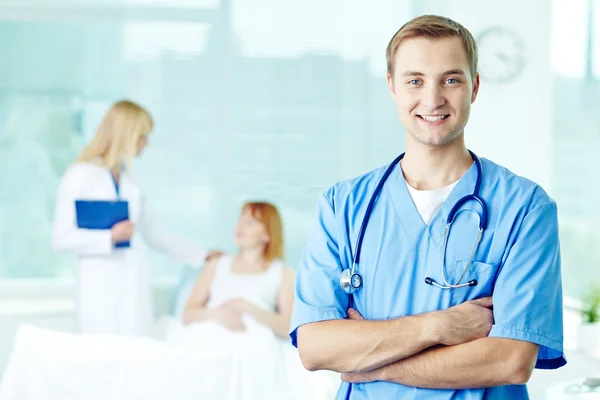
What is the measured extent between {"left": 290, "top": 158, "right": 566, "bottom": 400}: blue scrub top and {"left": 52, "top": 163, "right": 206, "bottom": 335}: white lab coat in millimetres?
1818

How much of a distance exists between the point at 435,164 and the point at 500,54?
2.53 meters

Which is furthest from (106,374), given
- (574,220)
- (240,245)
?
(574,220)

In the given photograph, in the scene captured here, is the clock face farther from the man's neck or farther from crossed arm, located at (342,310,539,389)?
crossed arm, located at (342,310,539,389)

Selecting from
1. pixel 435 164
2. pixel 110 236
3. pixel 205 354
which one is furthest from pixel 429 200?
pixel 110 236

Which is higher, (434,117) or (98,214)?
(434,117)

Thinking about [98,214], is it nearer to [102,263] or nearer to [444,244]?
[102,263]

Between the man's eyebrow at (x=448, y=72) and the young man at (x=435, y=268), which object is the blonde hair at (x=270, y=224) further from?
the man's eyebrow at (x=448, y=72)

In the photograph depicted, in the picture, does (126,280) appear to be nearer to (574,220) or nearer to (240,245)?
(240,245)

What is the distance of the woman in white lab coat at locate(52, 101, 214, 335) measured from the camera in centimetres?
292

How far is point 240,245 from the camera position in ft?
10.4

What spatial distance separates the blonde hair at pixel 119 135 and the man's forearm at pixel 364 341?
1935 millimetres

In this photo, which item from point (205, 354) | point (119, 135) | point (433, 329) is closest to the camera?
point (433, 329)

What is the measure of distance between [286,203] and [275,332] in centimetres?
71

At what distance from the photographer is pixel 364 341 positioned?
3.79ft
